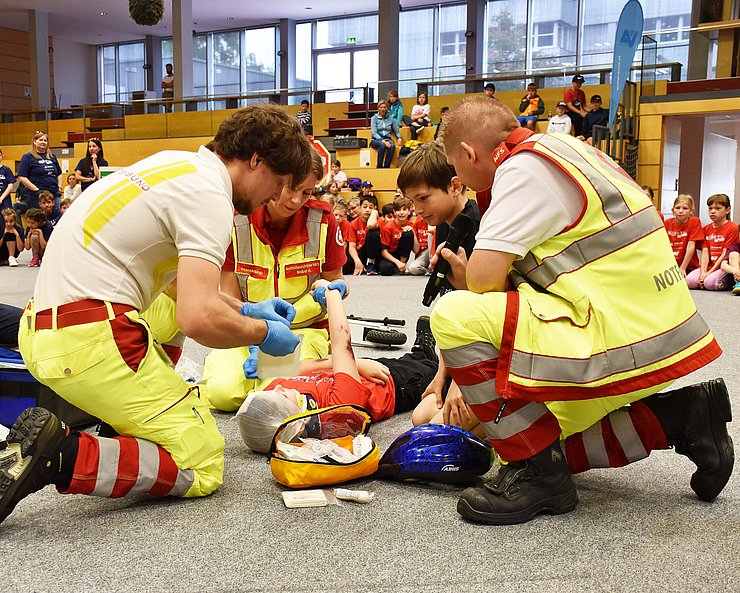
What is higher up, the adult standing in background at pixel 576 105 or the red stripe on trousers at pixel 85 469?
the adult standing in background at pixel 576 105

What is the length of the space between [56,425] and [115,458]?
0.16 m

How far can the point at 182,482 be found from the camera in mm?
1903

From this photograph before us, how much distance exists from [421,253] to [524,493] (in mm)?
7980

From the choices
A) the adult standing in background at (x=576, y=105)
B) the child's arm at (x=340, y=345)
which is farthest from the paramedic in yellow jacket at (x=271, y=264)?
the adult standing in background at (x=576, y=105)

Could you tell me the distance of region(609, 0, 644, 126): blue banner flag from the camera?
640 centimetres

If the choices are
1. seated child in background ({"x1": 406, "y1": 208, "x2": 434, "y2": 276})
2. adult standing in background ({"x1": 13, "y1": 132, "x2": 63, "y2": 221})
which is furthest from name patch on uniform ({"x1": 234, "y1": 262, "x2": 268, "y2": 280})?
adult standing in background ({"x1": 13, "y1": 132, "x2": 63, "y2": 221})

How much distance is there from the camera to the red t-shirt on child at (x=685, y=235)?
25.2 ft

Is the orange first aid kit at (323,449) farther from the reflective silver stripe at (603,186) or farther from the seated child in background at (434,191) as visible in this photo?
the reflective silver stripe at (603,186)

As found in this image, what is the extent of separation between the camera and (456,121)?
1975 millimetres

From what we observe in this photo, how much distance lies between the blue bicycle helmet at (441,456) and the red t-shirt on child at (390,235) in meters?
7.44

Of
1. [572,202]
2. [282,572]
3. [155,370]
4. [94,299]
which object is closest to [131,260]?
[94,299]

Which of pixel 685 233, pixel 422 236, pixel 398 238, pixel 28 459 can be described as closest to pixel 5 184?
pixel 398 238

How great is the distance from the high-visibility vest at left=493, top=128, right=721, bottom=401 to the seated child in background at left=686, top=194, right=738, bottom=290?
6005mm

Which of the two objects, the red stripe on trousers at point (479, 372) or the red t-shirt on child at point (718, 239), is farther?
the red t-shirt on child at point (718, 239)
